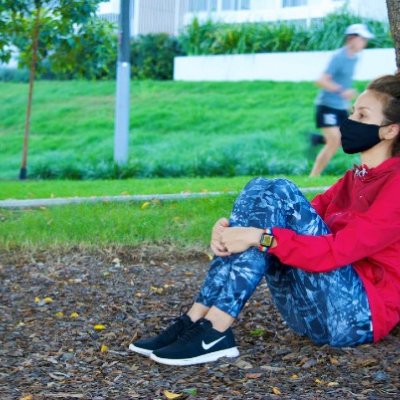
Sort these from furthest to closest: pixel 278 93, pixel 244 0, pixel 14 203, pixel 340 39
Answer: pixel 244 0 < pixel 340 39 < pixel 278 93 < pixel 14 203

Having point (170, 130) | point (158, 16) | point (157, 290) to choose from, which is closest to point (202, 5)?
point (158, 16)

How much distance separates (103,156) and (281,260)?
1064 centimetres

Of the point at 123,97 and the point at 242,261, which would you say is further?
the point at 123,97

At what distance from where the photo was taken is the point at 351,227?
3574mm

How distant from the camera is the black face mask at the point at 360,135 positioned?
3742 mm

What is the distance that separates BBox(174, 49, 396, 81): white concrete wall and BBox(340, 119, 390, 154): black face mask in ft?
48.9

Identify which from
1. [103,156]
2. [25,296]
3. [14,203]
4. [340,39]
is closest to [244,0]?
[340,39]

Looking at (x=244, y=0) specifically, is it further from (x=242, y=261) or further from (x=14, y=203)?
(x=242, y=261)

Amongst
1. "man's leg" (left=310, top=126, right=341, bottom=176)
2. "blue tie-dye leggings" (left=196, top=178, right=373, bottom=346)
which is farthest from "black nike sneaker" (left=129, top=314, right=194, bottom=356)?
"man's leg" (left=310, top=126, right=341, bottom=176)

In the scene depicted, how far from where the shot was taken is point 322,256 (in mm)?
3529

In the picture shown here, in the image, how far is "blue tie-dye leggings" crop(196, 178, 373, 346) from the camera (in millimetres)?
3641

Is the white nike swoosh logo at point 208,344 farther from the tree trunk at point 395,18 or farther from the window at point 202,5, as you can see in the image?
the window at point 202,5

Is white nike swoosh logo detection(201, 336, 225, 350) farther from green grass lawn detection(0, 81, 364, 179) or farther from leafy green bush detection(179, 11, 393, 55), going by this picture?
leafy green bush detection(179, 11, 393, 55)

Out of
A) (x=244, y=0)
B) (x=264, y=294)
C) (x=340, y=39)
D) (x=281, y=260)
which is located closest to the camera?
(x=281, y=260)
